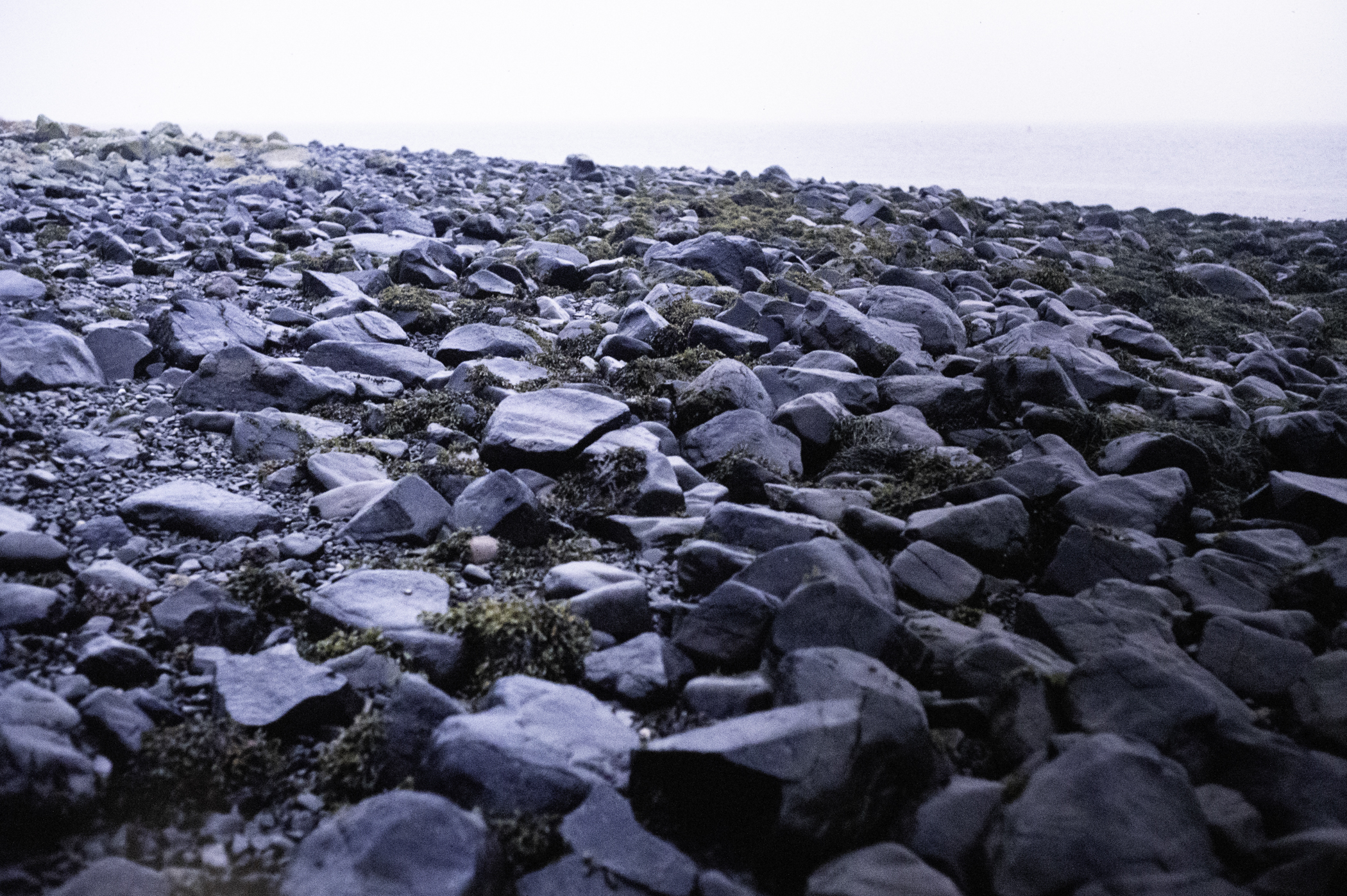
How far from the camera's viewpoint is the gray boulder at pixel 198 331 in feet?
19.4

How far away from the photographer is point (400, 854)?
2.08 m

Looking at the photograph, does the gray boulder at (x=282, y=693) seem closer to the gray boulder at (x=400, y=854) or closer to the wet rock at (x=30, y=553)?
the gray boulder at (x=400, y=854)

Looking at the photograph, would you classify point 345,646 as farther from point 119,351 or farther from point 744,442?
point 119,351

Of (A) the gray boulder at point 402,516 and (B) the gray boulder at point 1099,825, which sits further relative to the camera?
(A) the gray boulder at point 402,516

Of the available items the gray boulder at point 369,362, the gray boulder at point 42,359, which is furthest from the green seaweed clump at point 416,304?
the gray boulder at point 42,359

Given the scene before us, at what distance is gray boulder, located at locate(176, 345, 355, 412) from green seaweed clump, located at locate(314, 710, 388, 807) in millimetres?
3534

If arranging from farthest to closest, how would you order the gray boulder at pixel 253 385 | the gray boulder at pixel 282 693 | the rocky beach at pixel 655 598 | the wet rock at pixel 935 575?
the gray boulder at pixel 253 385
the wet rock at pixel 935 575
the gray boulder at pixel 282 693
the rocky beach at pixel 655 598

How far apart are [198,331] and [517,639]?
4694 mm

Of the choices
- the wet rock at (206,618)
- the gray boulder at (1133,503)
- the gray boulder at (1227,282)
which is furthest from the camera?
the gray boulder at (1227,282)

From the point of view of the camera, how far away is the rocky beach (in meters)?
2.22

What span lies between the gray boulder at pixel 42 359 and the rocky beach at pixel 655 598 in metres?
0.03

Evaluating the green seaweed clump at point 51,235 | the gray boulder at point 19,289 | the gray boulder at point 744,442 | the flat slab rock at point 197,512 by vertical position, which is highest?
the green seaweed clump at point 51,235

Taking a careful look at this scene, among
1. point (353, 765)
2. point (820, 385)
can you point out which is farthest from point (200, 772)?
point (820, 385)

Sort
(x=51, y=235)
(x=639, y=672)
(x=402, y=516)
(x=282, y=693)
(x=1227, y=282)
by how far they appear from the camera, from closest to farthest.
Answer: (x=282, y=693)
(x=639, y=672)
(x=402, y=516)
(x=51, y=235)
(x=1227, y=282)
